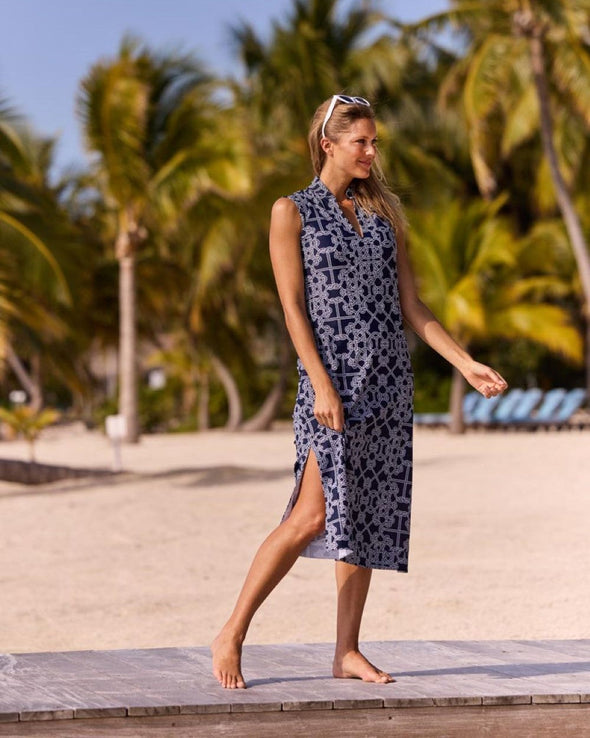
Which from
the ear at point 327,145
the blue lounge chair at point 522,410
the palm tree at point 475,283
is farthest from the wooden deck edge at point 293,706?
the blue lounge chair at point 522,410

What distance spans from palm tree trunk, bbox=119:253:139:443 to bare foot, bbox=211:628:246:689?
1823 cm

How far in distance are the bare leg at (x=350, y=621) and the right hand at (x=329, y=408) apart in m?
0.46

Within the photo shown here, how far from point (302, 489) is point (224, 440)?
19800 millimetres

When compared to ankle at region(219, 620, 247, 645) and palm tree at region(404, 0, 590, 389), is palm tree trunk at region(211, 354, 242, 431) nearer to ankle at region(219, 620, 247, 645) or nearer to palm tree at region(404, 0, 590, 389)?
palm tree at region(404, 0, 590, 389)

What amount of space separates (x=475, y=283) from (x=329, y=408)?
20.5 m

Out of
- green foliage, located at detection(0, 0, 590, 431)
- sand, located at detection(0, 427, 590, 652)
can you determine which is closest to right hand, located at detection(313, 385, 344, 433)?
sand, located at detection(0, 427, 590, 652)

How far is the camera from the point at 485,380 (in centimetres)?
385

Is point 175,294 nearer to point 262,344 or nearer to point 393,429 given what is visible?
point 262,344

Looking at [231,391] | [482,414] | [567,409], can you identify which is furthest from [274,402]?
[567,409]

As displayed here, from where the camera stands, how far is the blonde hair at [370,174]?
13.2 feet

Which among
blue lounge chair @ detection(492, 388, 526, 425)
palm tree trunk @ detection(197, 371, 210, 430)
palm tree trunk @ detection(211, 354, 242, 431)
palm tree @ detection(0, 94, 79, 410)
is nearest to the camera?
palm tree @ detection(0, 94, 79, 410)

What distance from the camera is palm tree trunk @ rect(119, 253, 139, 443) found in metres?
22.1

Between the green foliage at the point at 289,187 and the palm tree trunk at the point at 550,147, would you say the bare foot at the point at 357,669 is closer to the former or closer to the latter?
the green foliage at the point at 289,187

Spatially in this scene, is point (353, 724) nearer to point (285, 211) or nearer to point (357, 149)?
point (285, 211)
